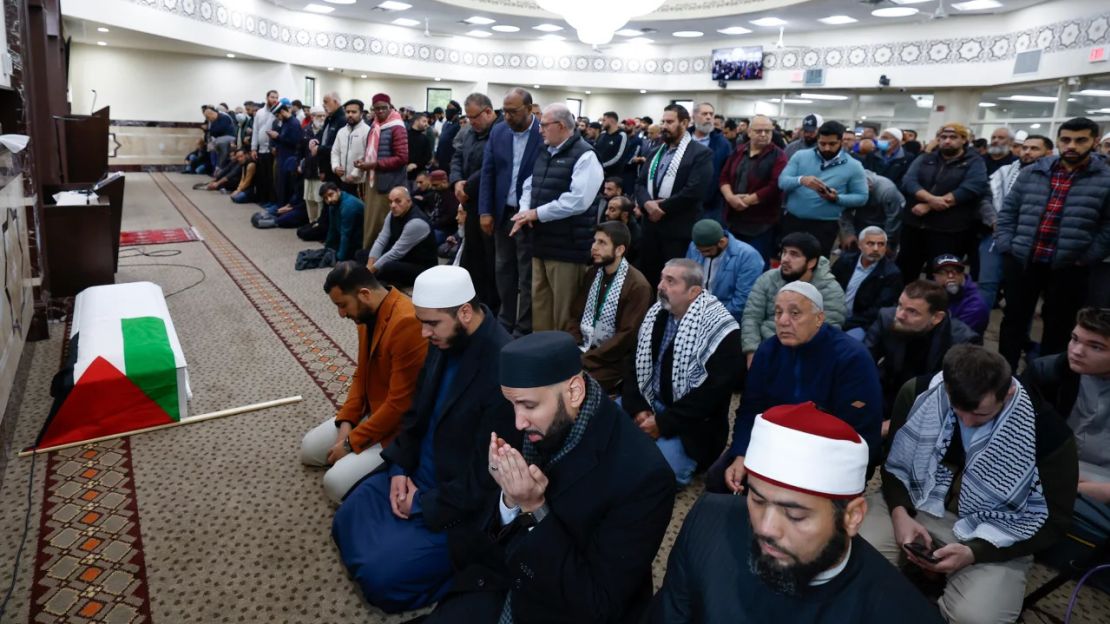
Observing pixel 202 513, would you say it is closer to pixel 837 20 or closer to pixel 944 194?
pixel 944 194

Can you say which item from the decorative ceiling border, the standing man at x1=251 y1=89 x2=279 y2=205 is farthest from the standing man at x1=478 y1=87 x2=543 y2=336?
the decorative ceiling border

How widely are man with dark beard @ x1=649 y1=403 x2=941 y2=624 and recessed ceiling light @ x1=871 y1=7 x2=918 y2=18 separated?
37.8 ft

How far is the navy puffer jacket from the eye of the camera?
129 inches

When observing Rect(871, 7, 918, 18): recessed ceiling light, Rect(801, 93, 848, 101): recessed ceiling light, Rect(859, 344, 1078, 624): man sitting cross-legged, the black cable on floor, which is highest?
Rect(871, 7, 918, 18): recessed ceiling light

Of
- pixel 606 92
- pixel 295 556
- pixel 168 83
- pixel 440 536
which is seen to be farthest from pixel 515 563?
pixel 606 92

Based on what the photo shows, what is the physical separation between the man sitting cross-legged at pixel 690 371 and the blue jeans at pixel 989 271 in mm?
3066

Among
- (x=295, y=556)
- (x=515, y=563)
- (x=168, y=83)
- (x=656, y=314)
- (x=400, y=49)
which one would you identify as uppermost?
(x=400, y=49)

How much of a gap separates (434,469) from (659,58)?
53.0 feet

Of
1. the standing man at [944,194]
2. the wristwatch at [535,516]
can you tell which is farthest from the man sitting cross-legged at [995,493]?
the standing man at [944,194]

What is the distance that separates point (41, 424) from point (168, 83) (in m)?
13.1

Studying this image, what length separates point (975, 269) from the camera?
18.7 ft

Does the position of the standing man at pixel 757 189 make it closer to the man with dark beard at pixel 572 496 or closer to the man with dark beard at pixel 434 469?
the man with dark beard at pixel 434 469

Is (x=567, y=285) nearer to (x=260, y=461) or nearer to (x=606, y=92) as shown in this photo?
(x=260, y=461)

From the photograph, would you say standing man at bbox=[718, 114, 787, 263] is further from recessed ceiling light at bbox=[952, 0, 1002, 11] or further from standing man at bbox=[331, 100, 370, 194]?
recessed ceiling light at bbox=[952, 0, 1002, 11]
